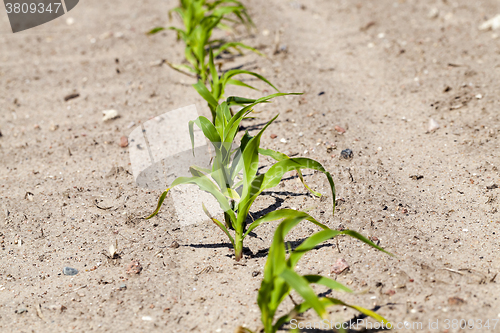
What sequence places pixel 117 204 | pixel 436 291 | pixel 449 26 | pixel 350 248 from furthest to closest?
pixel 449 26, pixel 117 204, pixel 350 248, pixel 436 291

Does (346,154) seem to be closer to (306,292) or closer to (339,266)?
(339,266)

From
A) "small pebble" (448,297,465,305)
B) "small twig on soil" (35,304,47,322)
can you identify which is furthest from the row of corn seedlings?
"small twig on soil" (35,304,47,322)

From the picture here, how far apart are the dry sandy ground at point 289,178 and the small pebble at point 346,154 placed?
33 mm

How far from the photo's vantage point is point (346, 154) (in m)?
2.22

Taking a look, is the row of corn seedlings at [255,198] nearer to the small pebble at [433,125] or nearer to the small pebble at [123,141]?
the small pebble at [123,141]

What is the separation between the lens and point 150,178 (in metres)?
2.25

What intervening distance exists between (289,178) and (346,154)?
0.35 m

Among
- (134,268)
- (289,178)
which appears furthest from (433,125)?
(134,268)

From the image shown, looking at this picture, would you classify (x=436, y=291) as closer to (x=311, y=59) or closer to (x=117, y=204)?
(x=117, y=204)

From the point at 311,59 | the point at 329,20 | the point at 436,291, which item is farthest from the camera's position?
the point at 329,20

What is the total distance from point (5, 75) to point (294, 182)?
2.74 metres

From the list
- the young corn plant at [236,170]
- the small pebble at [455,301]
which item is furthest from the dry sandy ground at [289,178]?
the young corn plant at [236,170]

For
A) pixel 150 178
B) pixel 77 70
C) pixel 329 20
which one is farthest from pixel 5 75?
pixel 329 20

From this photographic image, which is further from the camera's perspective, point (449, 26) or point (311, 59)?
point (449, 26)
